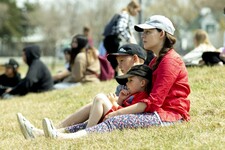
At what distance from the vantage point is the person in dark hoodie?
12.0 metres

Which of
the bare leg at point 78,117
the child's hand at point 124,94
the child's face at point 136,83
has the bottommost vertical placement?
the bare leg at point 78,117

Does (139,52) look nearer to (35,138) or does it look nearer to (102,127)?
(102,127)

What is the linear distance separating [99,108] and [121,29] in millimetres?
5417

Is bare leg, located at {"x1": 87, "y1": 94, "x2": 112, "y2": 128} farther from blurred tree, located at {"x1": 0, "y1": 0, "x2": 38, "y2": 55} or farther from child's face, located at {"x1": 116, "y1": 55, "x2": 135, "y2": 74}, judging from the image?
blurred tree, located at {"x1": 0, "y1": 0, "x2": 38, "y2": 55}

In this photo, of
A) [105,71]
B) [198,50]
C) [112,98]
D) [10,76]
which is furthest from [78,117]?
[10,76]

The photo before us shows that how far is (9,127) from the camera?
7.97m

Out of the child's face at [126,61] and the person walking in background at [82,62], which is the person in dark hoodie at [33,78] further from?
the child's face at [126,61]

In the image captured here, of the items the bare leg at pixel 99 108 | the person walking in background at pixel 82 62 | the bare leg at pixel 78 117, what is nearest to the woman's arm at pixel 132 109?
the bare leg at pixel 99 108

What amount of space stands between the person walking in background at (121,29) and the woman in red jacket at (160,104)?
529 centimetres

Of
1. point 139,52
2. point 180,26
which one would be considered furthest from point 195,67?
point 180,26

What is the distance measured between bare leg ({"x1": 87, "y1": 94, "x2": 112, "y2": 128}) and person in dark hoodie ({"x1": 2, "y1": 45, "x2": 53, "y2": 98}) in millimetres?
6010

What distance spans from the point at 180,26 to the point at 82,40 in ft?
179

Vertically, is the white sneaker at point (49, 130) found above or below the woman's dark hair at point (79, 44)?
above

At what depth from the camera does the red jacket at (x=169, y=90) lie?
19.2ft
